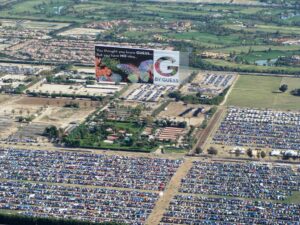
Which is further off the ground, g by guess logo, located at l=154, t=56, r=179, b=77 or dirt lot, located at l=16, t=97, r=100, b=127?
g by guess logo, located at l=154, t=56, r=179, b=77

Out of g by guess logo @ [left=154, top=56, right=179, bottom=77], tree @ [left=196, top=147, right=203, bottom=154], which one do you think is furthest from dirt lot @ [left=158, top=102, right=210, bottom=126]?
tree @ [left=196, top=147, right=203, bottom=154]

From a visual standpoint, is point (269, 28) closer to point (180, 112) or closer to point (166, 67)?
point (180, 112)

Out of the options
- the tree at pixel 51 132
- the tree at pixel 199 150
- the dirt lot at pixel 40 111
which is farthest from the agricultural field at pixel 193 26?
the tree at pixel 199 150

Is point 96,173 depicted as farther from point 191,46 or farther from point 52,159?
point 191,46

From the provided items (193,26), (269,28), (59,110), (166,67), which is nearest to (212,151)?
(166,67)

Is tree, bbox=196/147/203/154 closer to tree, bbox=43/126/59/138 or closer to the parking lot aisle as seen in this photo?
the parking lot aisle
